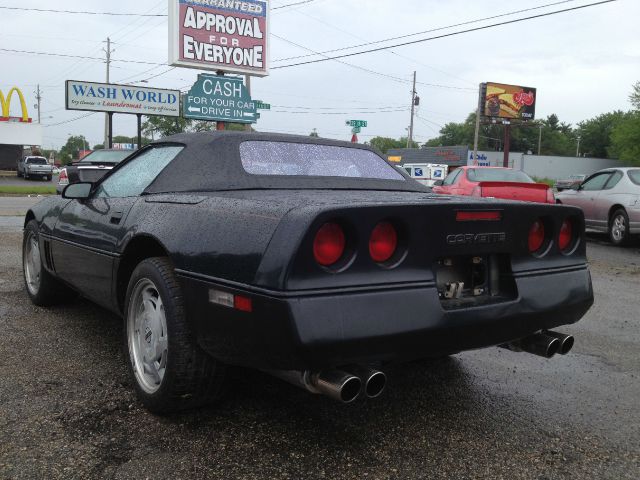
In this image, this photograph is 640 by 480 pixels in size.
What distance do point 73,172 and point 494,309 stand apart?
13.4 metres

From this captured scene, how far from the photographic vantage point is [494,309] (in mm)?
2615

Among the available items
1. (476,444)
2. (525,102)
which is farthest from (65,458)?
(525,102)

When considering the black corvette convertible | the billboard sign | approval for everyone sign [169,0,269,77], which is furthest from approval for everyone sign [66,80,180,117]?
the billboard sign

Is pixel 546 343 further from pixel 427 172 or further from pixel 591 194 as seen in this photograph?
pixel 427 172

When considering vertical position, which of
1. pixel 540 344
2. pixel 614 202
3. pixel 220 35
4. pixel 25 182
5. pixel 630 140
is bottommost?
pixel 25 182

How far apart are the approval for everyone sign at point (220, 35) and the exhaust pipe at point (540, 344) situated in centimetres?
1925

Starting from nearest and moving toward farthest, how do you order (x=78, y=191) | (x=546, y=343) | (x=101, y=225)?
(x=546, y=343)
(x=101, y=225)
(x=78, y=191)

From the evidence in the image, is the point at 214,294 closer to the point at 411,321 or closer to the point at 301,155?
the point at 411,321

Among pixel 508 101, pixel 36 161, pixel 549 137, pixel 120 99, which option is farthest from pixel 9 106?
pixel 549 137

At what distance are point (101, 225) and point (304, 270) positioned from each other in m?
1.85

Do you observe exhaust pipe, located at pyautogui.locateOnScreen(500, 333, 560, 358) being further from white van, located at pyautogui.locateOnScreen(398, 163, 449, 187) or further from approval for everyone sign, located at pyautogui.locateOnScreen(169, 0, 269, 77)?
white van, located at pyautogui.locateOnScreen(398, 163, 449, 187)

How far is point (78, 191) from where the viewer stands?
3949 millimetres

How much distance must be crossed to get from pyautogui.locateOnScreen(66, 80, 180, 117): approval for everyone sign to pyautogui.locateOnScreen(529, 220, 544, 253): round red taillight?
78.9 ft

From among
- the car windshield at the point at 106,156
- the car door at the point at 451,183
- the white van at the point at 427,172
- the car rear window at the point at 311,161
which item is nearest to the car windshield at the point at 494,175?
the car door at the point at 451,183
